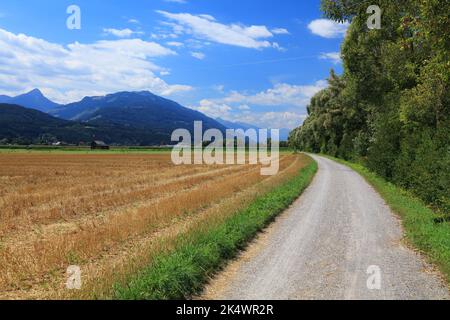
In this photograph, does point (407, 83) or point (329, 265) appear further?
point (407, 83)

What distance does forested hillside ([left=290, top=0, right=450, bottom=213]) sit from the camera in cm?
1123

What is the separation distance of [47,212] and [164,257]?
983 cm

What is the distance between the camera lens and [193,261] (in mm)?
8875

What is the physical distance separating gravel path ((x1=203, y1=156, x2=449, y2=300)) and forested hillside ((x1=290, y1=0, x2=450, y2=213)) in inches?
157

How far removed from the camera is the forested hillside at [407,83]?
36.9 feet

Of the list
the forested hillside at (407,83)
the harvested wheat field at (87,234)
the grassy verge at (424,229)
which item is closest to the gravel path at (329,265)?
the grassy verge at (424,229)

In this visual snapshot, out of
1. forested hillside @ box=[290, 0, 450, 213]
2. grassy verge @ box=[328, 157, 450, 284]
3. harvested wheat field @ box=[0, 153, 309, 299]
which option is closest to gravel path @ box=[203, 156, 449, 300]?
grassy verge @ box=[328, 157, 450, 284]

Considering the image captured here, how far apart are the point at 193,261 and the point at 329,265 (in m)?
2.93

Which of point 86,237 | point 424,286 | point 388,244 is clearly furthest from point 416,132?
point 86,237

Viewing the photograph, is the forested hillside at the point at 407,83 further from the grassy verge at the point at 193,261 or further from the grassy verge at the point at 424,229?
the grassy verge at the point at 193,261

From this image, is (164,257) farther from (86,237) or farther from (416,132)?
(416,132)

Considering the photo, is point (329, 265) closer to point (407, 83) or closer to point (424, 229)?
point (424, 229)

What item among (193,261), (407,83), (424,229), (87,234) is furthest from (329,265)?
(407,83)
